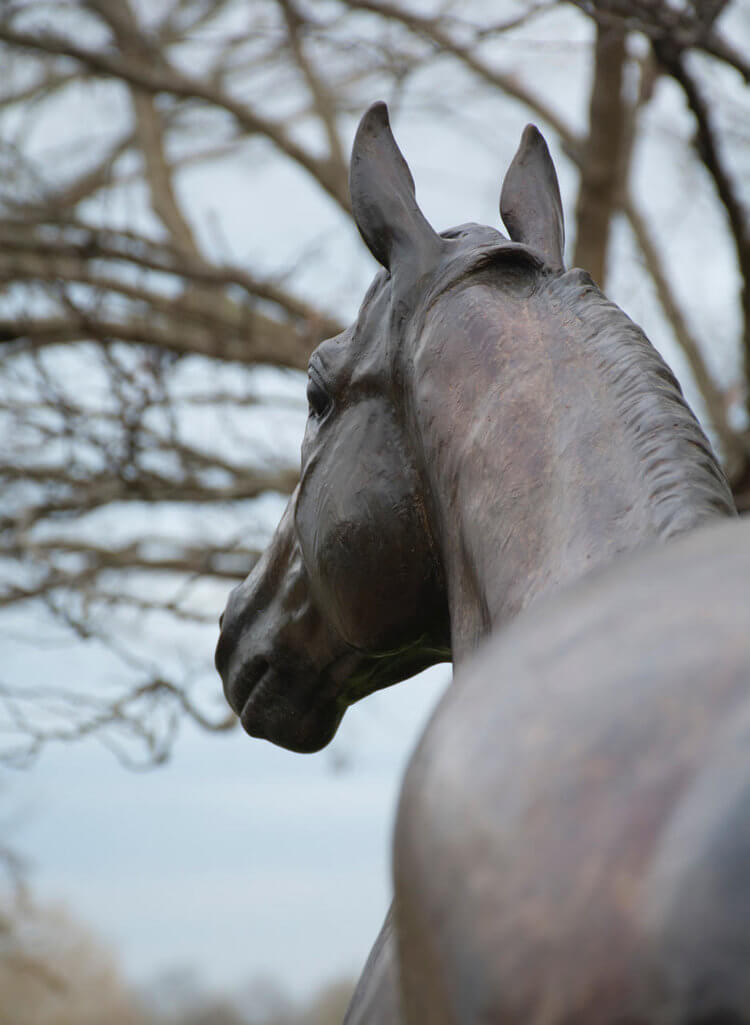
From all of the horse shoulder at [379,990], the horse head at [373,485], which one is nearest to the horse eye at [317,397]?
the horse head at [373,485]

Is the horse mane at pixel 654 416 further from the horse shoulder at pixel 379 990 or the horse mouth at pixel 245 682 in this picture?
the horse mouth at pixel 245 682

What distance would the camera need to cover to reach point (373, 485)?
1.50m

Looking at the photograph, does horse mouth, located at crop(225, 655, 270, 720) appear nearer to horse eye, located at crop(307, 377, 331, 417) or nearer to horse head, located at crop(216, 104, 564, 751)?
horse head, located at crop(216, 104, 564, 751)

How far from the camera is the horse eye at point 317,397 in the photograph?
160 centimetres

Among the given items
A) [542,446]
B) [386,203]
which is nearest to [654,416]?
[542,446]

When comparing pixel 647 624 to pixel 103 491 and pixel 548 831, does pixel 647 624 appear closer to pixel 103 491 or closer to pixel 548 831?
pixel 548 831

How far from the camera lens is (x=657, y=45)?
354 cm

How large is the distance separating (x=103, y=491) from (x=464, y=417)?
3668mm

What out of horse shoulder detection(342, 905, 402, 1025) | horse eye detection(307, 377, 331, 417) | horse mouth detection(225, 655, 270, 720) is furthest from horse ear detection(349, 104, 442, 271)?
horse shoulder detection(342, 905, 402, 1025)

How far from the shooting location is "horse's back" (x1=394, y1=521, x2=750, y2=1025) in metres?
0.65

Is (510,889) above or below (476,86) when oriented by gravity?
above

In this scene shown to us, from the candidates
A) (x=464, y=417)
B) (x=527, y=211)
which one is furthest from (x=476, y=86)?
(x=464, y=417)

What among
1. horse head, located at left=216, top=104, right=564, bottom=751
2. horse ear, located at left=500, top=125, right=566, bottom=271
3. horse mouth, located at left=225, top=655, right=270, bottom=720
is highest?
horse ear, located at left=500, top=125, right=566, bottom=271

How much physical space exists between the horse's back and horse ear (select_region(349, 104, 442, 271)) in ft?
2.43
